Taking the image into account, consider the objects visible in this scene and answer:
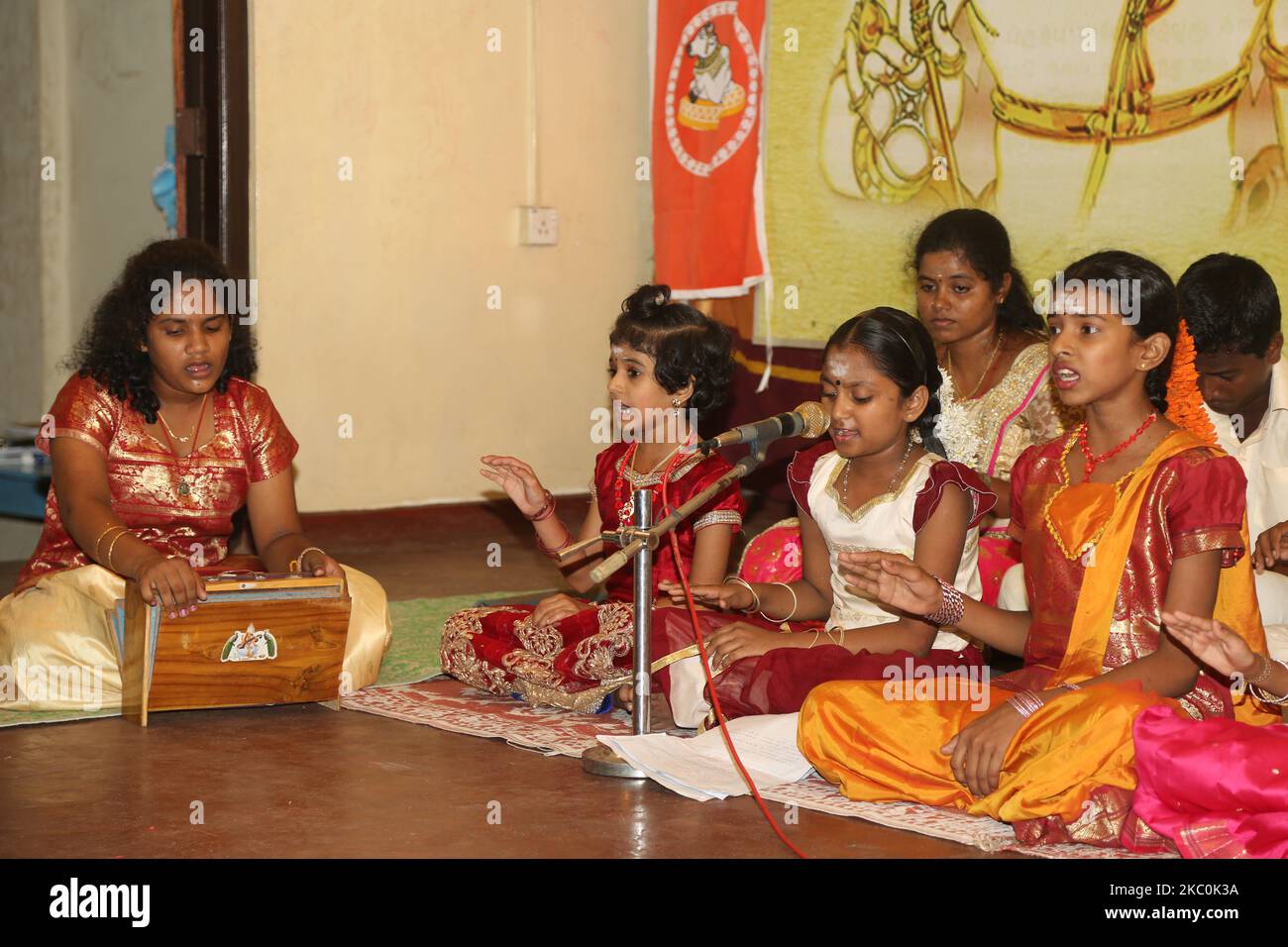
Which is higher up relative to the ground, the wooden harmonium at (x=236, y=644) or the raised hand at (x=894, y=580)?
the raised hand at (x=894, y=580)

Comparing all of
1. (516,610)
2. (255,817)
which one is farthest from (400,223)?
(255,817)

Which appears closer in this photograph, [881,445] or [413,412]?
[881,445]

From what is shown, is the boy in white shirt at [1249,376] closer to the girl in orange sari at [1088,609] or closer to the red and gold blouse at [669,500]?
the girl in orange sari at [1088,609]

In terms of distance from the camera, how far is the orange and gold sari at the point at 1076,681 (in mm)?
2982

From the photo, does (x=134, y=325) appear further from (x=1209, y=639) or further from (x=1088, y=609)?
(x=1209, y=639)

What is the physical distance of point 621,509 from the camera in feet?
13.5

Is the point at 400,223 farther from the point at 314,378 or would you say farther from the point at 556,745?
the point at 556,745

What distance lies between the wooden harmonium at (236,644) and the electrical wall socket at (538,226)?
3.39 m

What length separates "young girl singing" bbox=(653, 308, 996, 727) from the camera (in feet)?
11.9

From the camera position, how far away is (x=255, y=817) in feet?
10.3

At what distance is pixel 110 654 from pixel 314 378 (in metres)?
2.59

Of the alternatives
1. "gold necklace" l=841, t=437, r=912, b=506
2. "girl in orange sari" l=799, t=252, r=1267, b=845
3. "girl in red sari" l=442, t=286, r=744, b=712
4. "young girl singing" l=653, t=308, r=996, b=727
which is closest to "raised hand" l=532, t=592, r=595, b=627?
"girl in red sari" l=442, t=286, r=744, b=712

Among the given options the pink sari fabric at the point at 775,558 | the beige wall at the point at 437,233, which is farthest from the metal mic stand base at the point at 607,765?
the beige wall at the point at 437,233

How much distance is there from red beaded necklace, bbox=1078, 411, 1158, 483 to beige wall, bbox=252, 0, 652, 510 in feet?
13.0
